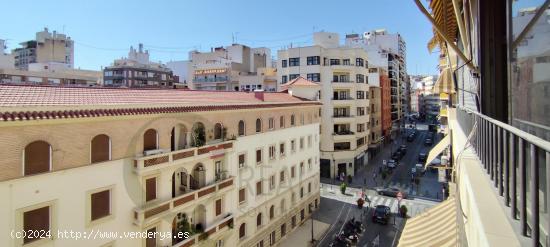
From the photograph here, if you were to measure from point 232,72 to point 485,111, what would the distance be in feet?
171

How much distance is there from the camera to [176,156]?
16.4 m

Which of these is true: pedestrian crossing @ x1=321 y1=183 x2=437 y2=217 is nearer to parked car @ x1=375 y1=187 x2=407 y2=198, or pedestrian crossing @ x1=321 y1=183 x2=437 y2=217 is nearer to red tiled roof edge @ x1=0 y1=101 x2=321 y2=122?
parked car @ x1=375 y1=187 x2=407 y2=198

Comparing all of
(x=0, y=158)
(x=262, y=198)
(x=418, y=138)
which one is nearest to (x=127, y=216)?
(x=0, y=158)

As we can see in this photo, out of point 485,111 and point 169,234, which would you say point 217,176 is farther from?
point 485,111

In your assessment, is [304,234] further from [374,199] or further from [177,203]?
[177,203]

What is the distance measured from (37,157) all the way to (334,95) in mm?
37951

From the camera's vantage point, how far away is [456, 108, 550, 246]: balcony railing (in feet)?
6.40

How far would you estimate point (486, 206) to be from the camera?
3.10 m

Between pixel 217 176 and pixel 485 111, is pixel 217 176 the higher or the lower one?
the lower one

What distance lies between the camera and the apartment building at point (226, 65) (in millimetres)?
55281

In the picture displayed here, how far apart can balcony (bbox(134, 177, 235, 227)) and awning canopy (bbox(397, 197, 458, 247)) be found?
1082cm

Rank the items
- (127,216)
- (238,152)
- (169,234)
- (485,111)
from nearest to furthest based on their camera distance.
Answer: (485,111)
(127,216)
(169,234)
(238,152)

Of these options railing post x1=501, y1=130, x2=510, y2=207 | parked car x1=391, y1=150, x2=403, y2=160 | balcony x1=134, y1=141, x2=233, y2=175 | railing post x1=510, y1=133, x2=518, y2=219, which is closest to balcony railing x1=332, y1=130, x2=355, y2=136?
parked car x1=391, y1=150, x2=403, y2=160

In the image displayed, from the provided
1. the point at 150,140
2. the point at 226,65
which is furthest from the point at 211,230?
the point at 226,65
